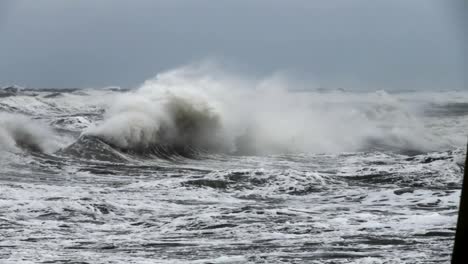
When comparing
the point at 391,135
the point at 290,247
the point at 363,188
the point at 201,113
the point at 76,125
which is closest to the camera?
the point at 290,247

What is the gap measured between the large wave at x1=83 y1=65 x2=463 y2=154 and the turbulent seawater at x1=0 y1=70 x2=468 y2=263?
0.23 ft

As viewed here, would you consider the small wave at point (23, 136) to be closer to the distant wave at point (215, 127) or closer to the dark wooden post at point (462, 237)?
the distant wave at point (215, 127)

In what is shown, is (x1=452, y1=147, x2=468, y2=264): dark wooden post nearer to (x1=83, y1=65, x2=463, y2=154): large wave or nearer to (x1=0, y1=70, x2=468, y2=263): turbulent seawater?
(x1=0, y1=70, x2=468, y2=263): turbulent seawater

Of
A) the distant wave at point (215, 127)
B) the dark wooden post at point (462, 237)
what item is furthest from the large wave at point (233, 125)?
the dark wooden post at point (462, 237)

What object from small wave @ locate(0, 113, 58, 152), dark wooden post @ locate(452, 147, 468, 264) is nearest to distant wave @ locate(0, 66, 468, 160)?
small wave @ locate(0, 113, 58, 152)

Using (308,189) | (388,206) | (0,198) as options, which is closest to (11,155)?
(0,198)

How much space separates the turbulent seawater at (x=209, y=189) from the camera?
8.12 m

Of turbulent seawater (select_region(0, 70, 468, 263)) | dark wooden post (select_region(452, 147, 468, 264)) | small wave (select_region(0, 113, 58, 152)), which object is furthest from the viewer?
small wave (select_region(0, 113, 58, 152))

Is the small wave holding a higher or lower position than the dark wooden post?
higher

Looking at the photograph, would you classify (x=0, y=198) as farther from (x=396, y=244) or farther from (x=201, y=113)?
(x=201, y=113)

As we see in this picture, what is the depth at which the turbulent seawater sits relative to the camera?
8125mm

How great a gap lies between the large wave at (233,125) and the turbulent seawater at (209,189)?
0.23ft

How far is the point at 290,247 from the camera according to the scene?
8078mm

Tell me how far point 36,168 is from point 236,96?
48.8 ft
